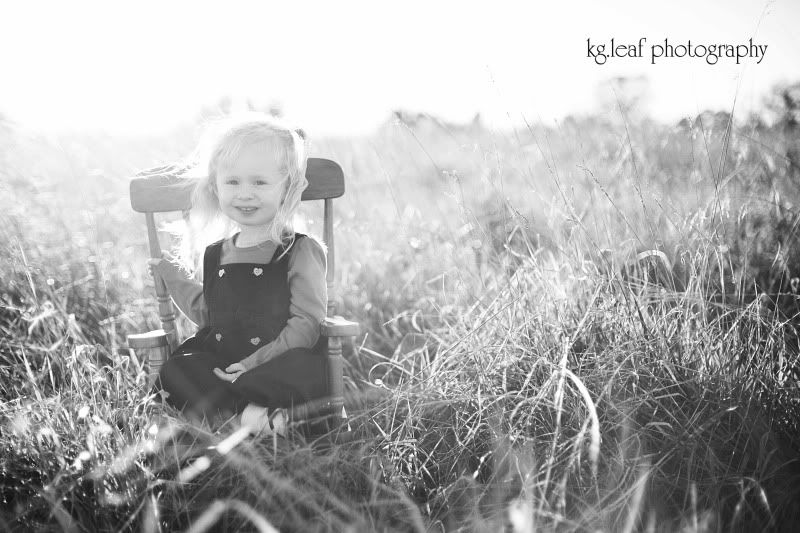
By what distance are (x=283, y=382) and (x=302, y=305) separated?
28 centimetres

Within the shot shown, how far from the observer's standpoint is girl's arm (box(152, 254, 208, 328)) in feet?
8.54

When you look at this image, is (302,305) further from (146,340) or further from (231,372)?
(146,340)

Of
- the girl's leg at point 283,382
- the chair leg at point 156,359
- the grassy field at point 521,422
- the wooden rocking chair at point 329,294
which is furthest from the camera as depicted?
the chair leg at point 156,359

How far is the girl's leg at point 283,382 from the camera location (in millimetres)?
2236

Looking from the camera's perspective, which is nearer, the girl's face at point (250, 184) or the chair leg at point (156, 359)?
the girl's face at point (250, 184)

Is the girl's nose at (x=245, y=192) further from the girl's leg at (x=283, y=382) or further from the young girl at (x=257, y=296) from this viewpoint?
the girl's leg at (x=283, y=382)

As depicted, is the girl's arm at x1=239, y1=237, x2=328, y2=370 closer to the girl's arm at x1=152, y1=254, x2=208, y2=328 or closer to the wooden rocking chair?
the wooden rocking chair

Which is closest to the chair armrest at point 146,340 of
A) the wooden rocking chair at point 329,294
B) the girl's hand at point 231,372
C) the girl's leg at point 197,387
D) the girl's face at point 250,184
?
the wooden rocking chair at point 329,294

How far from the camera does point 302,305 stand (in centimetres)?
237

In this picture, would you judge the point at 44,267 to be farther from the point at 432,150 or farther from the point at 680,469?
the point at 432,150

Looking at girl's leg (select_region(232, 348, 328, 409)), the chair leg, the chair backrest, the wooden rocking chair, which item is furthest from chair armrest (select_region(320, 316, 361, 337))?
the chair leg

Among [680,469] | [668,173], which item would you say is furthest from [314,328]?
[668,173]

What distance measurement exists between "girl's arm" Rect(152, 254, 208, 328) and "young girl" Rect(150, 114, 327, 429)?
11cm

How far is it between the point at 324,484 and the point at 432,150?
13.5 feet
